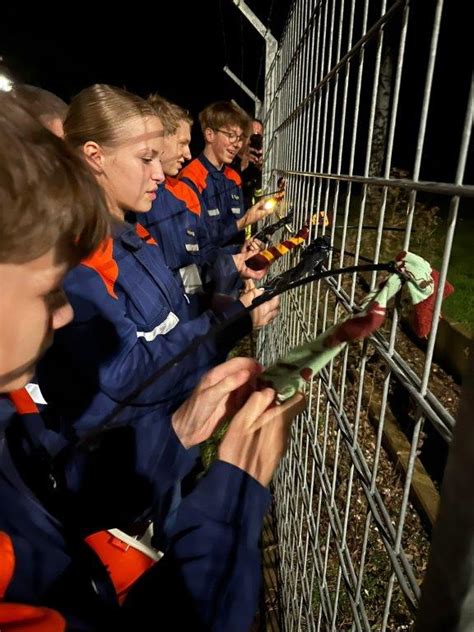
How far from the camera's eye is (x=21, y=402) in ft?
3.62

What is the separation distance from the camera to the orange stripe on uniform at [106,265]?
154 cm

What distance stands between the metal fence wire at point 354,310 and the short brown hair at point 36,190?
0.59 meters

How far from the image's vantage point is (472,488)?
51 cm

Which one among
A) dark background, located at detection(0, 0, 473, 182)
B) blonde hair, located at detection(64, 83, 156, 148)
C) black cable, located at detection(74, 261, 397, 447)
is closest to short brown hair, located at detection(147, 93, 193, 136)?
blonde hair, located at detection(64, 83, 156, 148)

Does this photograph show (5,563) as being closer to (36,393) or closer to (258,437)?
(258,437)

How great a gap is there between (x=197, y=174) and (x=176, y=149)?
1.69ft

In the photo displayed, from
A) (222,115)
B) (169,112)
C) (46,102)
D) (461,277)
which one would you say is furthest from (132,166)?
(461,277)

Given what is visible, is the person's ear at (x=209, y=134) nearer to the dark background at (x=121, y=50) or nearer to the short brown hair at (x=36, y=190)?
the short brown hair at (x=36, y=190)

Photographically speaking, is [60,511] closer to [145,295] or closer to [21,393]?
[21,393]

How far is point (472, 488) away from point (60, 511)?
0.92m

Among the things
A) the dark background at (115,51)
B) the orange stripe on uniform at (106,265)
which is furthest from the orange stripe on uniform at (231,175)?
the dark background at (115,51)

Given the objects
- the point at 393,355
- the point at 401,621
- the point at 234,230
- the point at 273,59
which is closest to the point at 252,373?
the point at 393,355

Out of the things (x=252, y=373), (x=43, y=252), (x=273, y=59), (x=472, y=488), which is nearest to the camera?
(x=472, y=488)

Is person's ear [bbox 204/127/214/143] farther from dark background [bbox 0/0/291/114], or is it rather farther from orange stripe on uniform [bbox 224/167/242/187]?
dark background [bbox 0/0/291/114]
